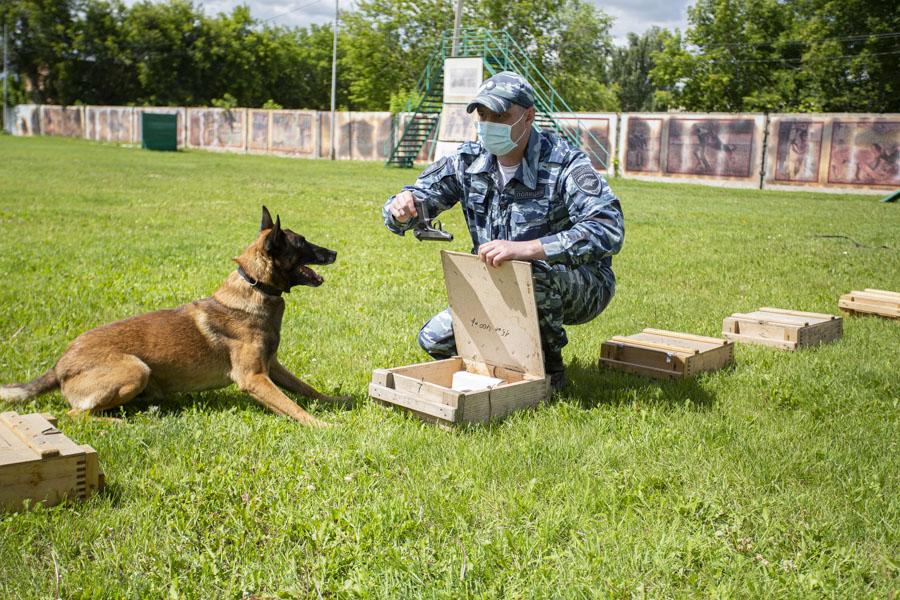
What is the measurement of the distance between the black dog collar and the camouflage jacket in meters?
0.86

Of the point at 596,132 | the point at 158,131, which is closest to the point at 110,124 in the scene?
the point at 158,131

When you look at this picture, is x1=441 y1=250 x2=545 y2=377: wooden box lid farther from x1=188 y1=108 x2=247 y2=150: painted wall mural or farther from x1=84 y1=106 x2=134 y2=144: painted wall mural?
x1=84 y1=106 x2=134 y2=144: painted wall mural

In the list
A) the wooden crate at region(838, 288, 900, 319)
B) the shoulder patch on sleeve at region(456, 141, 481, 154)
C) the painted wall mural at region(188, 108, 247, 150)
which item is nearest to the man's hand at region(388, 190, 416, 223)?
the shoulder patch on sleeve at region(456, 141, 481, 154)

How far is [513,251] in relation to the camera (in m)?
4.53

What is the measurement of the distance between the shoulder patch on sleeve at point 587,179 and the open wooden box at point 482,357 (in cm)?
66

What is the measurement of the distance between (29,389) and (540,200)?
10.6 ft

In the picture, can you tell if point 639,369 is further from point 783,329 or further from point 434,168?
point 434,168

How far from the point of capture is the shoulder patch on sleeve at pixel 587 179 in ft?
15.6

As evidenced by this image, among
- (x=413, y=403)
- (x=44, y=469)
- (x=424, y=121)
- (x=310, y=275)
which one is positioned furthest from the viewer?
(x=424, y=121)

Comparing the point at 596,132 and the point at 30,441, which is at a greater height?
the point at 596,132

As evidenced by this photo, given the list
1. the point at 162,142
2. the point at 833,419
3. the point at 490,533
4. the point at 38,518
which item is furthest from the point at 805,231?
the point at 162,142

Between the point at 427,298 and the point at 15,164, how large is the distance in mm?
24805

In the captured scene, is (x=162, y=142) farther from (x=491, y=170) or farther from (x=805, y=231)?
(x=491, y=170)

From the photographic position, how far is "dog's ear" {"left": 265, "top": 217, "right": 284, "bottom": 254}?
4.82 metres
